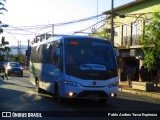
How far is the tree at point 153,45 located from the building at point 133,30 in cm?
692

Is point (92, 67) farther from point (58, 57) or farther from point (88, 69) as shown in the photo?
point (58, 57)

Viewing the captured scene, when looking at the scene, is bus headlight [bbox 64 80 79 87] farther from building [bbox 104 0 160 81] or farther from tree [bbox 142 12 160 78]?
building [bbox 104 0 160 81]

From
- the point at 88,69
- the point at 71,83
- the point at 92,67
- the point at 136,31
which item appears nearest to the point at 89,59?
the point at 92,67

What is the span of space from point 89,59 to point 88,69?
1.76 ft

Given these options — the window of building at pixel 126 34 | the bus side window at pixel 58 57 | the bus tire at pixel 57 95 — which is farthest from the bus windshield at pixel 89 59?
the window of building at pixel 126 34

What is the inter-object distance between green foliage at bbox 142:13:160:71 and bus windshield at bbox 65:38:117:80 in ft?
39.4

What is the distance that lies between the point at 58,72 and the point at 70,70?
954mm

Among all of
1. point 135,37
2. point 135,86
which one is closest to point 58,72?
point 135,86

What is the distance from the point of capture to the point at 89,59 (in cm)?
1681

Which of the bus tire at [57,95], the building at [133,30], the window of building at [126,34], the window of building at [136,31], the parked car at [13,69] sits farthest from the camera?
the parked car at [13,69]

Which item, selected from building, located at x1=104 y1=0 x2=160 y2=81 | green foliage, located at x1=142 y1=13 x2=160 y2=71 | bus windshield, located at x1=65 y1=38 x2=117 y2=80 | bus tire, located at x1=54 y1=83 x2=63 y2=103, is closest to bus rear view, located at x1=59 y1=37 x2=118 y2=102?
bus windshield, located at x1=65 y1=38 x2=117 y2=80

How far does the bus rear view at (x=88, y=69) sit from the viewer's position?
53.3ft

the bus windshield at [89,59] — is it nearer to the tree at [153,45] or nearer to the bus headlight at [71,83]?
the bus headlight at [71,83]

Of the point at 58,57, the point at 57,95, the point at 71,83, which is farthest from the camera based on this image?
the point at 57,95
